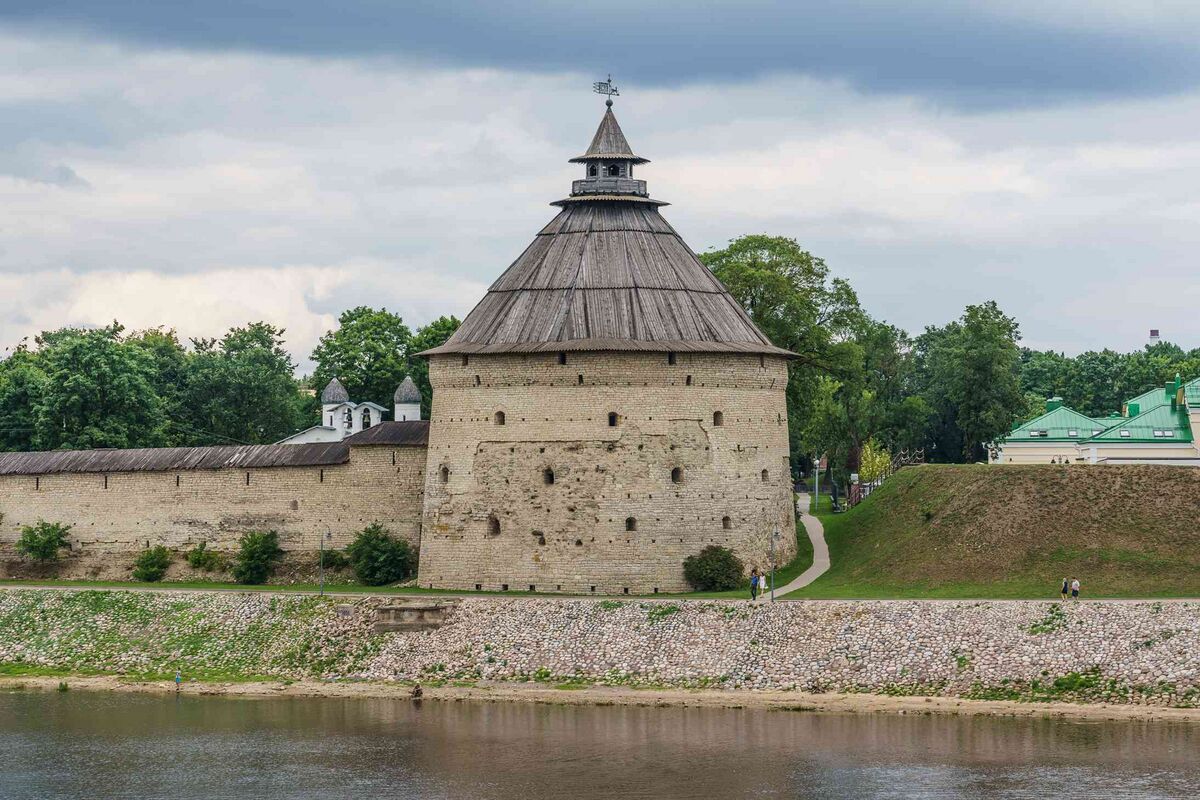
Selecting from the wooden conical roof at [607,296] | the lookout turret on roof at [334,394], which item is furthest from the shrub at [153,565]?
the lookout turret on roof at [334,394]

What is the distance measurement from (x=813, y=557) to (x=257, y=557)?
52.8 feet

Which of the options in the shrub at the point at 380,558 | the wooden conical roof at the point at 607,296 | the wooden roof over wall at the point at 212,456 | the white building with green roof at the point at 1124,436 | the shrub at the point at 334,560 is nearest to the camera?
the wooden conical roof at the point at 607,296

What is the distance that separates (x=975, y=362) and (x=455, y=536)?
21.5 m

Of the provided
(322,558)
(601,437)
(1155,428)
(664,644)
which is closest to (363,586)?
(322,558)

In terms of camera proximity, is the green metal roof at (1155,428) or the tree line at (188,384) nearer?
the green metal roof at (1155,428)

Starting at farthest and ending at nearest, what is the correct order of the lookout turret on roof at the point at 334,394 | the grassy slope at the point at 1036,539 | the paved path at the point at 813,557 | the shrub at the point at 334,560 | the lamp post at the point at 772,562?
the lookout turret on roof at the point at 334,394, the shrub at the point at 334,560, the paved path at the point at 813,557, the lamp post at the point at 772,562, the grassy slope at the point at 1036,539

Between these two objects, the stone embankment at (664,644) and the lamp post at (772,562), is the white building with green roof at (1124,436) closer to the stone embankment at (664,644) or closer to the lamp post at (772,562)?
the lamp post at (772,562)

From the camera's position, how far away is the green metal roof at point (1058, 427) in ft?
244

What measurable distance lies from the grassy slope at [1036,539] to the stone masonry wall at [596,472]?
370 cm

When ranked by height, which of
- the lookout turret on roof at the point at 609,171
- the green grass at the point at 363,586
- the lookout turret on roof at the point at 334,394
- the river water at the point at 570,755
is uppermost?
the lookout turret on roof at the point at 609,171

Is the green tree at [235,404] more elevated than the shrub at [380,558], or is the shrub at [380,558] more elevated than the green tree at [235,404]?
the green tree at [235,404]

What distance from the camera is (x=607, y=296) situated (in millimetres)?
61375

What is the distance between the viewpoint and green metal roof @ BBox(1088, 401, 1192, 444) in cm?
6656

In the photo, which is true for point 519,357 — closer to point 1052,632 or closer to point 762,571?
point 762,571
